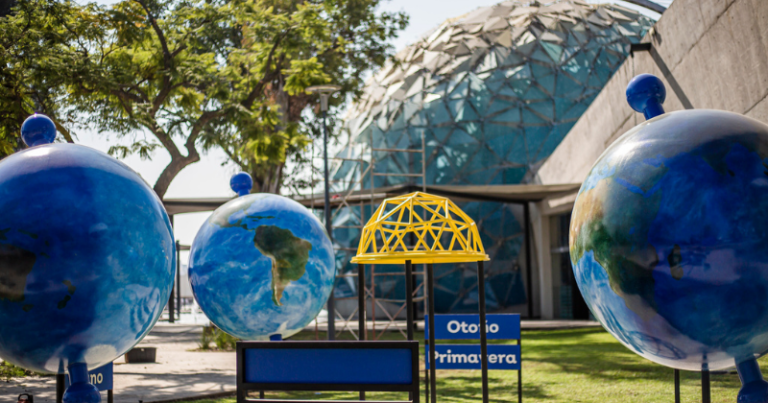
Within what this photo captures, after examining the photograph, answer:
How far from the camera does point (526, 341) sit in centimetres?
1772

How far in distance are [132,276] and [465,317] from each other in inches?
221

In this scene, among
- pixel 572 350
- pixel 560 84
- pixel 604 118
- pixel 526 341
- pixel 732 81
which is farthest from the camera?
pixel 560 84

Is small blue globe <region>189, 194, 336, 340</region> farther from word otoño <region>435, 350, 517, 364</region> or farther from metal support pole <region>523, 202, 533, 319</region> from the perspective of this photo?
metal support pole <region>523, 202, 533, 319</region>

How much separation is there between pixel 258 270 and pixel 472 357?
352 cm

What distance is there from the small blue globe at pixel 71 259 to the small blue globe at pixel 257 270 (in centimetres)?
228

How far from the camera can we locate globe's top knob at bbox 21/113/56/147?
4.18m

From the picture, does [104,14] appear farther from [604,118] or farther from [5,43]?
[604,118]

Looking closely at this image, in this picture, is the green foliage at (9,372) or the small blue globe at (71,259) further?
the green foliage at (9,372)

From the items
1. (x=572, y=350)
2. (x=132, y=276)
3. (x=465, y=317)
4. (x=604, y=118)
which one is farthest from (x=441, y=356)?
(x=604, y=118)

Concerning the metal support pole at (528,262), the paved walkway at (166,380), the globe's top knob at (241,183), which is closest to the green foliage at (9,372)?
the paved walkway at (166,380)

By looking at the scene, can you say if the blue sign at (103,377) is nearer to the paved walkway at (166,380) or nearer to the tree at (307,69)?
the paved walkway at (166,380)

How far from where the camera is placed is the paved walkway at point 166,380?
32.4 ft

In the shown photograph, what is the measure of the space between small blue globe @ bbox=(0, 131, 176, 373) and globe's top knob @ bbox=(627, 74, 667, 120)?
2.93 meters

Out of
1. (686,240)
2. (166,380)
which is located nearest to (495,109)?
(166,380)
